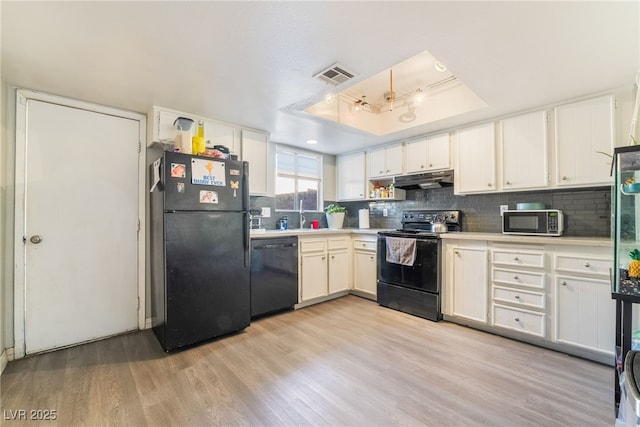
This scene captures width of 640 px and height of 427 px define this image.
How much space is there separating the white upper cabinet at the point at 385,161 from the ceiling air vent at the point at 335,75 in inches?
73.4

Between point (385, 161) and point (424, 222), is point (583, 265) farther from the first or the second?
point (385, 161)

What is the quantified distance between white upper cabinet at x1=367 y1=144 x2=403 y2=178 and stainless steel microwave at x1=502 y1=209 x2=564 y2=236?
4.73 ft

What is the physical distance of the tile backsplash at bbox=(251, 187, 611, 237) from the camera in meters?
2.53

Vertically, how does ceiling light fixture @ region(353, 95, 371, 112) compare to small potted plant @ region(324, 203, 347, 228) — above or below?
above

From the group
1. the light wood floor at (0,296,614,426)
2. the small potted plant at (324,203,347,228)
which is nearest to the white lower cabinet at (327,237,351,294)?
the small potted plant at (324,203,347,228)

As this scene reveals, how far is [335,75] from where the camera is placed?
2061 millimetres

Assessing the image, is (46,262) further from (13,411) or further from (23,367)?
(13,411)

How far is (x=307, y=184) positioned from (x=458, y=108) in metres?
2.40

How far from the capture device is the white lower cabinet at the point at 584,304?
6.86 feet

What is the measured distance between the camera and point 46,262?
2.31 metres

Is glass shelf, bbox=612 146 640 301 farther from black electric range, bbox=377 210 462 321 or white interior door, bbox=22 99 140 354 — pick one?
white interior door, bbox=22 99 140 354

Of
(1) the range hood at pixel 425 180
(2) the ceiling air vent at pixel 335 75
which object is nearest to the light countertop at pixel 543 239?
(1) the range hood at pixel 425 180

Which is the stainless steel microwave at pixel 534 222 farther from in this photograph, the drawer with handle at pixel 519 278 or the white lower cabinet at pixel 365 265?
the white lower cabinet at pixel 365 265

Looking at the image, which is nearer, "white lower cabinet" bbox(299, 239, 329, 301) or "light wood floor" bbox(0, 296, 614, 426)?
"light wood floor" bbox(0, 296, 614, 426)
